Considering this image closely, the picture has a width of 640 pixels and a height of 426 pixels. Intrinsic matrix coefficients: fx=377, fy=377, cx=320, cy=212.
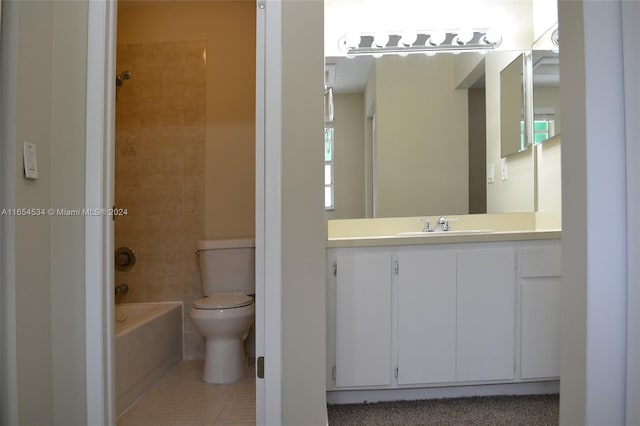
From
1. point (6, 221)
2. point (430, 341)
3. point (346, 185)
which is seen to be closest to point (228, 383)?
point (430, 341)

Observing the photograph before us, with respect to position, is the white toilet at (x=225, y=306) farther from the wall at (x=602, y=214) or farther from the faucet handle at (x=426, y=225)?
the wall at (x=602, y=214)

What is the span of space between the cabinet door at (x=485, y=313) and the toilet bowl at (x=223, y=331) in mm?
1232

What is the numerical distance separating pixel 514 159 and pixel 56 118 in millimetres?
2467

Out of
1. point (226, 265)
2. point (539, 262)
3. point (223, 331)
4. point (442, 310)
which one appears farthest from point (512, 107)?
point (223, 331)

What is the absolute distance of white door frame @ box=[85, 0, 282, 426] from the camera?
54.9 inches

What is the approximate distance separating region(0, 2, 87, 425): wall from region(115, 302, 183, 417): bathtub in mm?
598

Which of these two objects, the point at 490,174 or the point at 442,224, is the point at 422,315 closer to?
the point at 442,224

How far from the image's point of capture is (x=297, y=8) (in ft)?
5.14

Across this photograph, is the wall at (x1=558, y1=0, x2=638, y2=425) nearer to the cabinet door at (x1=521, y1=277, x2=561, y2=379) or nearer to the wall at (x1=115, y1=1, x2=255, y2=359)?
the cabinet door at (x1=521, y1=277, x2=561, y2=379)

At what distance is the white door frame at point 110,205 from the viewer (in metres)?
1.39

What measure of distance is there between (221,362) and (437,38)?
95.4 inches

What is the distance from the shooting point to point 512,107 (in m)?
2.47

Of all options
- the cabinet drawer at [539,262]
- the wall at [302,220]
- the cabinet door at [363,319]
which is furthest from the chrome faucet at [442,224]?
the wall at [302,220]

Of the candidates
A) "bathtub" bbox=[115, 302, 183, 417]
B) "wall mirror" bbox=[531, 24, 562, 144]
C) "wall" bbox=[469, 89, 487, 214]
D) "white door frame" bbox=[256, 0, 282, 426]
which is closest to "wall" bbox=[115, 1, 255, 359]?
"bathtub" bbox=[115, 302, 183, 417]
